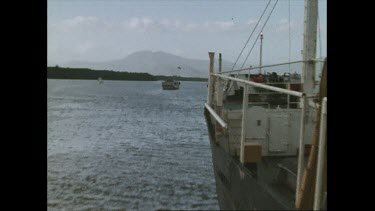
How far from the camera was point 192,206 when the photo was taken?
15.6 meters

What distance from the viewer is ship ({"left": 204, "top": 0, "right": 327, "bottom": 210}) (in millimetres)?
5719

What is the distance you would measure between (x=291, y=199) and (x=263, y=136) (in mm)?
2722

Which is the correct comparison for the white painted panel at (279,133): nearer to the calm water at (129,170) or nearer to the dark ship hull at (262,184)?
the dark ship hull at (262,184)

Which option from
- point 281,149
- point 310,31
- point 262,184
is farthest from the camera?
point 310,31

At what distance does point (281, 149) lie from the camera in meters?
9.60

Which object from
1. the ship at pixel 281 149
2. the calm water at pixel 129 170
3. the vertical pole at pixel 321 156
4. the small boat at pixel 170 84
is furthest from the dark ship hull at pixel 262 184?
the small boat at pixel 170 84

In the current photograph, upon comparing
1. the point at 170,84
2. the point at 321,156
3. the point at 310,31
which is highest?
the point at 170,84

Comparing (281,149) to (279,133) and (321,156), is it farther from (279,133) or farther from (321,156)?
(321,156)

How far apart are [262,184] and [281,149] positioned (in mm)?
2220

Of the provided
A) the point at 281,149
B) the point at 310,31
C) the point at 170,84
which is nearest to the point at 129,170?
the point at 281,149
